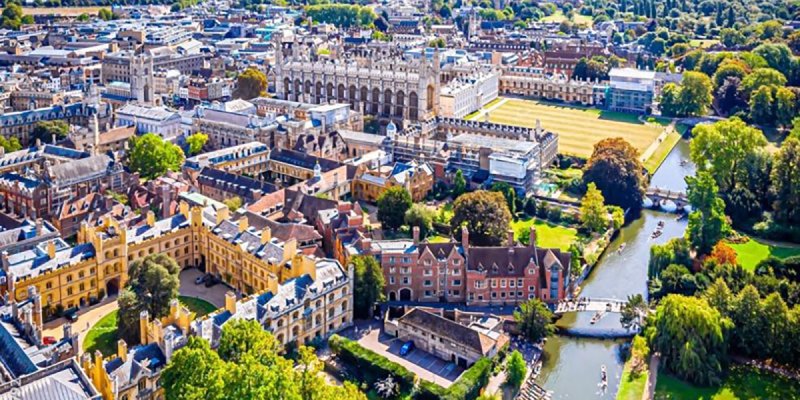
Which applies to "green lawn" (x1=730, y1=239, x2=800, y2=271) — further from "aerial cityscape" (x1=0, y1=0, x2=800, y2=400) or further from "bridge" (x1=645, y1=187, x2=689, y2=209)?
"bridge" (x1=645, y1=187, x2=689, y2=209)

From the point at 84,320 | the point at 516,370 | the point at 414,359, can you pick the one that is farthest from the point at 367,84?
the point at 516,370

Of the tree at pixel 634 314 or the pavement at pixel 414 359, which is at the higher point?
the tree at pixel 634 314

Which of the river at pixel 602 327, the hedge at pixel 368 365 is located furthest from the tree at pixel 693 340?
the hedge at pixel 368 365

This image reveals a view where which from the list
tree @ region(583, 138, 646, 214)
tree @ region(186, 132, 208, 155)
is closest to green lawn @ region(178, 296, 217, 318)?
tree @ region(186, 132, 208, 155)

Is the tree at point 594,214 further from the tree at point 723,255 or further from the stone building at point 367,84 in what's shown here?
the stone building at point 367,84

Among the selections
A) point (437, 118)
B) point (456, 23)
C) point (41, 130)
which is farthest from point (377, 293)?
point (456, 23)

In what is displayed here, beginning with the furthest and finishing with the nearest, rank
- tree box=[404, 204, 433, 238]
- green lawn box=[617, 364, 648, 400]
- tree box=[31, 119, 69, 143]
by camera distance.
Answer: tree box=[31, 119, 69, 143] < tree box=[404, 204, 433, 238] < green lawn box=[617, 364, 648, 400]

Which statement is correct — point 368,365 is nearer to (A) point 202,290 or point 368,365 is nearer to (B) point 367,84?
(A) point 202,290
